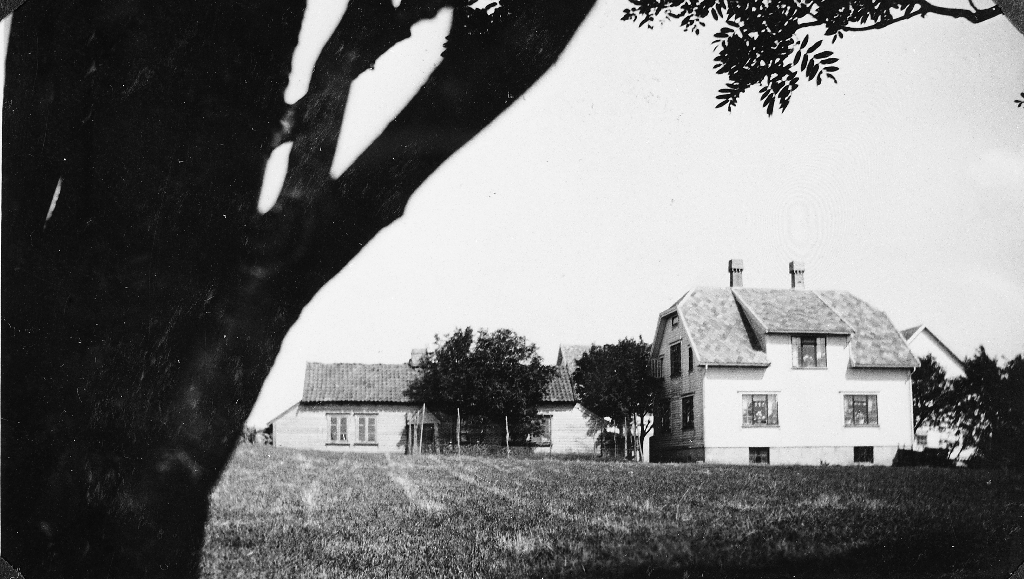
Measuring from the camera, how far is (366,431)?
2.79 meters

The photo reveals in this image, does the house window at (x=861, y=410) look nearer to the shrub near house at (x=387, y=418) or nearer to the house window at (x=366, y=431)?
the shrub near house at (x=387, y=418)

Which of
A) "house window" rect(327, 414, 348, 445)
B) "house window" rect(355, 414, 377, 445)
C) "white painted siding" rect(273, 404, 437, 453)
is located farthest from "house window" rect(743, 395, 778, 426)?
"house window" rect(327, 414, 348, 445)

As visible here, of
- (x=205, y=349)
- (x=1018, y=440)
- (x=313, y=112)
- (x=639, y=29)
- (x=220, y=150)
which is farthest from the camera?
(x=1018, y=440)

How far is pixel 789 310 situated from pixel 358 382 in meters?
1.53

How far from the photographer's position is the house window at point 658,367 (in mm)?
2893

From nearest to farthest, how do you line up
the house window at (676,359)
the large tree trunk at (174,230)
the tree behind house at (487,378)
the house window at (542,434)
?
the large tree trunk at (174,230) < the tree behind house at (487,378) < the house window at (542,434) < the house window at (676,359)

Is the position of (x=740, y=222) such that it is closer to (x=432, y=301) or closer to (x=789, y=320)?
(x=789, y=320)

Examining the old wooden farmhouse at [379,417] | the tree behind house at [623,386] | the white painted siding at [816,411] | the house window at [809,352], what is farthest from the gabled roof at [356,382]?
the house window at [809,352]

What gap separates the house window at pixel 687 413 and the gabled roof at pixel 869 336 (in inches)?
23.2

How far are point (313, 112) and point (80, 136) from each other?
702 mm

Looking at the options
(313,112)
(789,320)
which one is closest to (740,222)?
(789,320)

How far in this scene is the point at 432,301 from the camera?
278 cm

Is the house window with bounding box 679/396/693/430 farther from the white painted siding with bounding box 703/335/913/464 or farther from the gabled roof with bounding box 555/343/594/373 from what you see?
the gabled roof with bounding box 555/343/594/373

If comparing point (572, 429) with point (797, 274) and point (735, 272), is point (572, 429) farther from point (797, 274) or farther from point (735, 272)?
point (797, 274)
